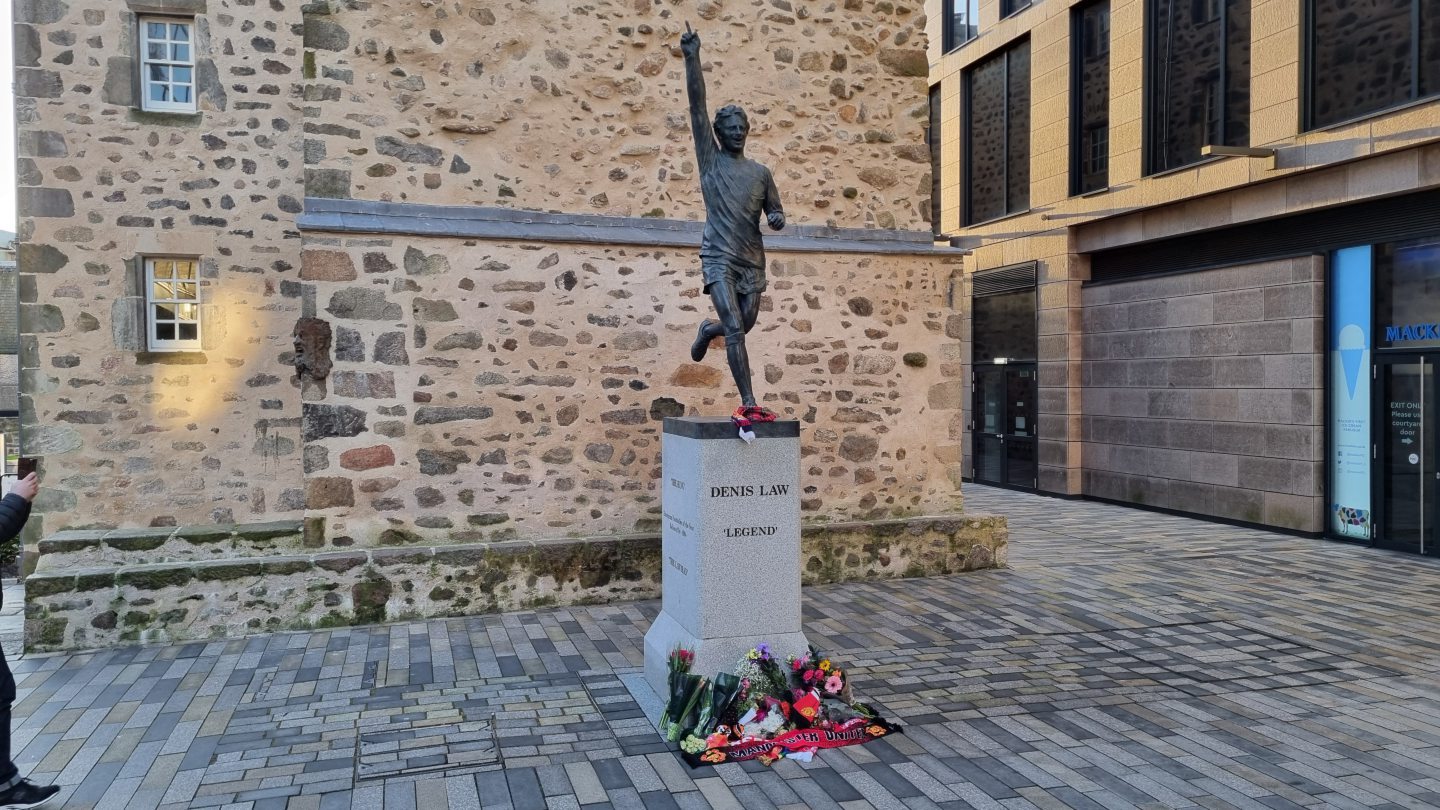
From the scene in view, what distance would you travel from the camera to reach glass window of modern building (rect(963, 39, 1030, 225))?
49.5 feet

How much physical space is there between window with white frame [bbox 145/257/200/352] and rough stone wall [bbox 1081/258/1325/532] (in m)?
11.1

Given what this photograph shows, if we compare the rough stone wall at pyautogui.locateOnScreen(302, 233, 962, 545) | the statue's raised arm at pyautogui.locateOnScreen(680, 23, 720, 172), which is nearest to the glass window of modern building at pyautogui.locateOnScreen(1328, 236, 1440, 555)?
the rough stone wall at pyautogui.locateOnScreen(302, 233, 962, 545)

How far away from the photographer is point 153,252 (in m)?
8.91

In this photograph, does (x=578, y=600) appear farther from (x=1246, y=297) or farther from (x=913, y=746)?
(x=1246, y=297)

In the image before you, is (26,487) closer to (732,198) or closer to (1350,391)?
(732,198)

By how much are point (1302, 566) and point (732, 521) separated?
6.67 metres

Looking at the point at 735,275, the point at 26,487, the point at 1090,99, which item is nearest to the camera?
the point at 26,487

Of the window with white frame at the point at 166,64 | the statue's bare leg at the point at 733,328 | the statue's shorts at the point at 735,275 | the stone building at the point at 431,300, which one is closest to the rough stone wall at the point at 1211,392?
the stone building at the point at 431,300

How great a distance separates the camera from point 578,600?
25.0ft

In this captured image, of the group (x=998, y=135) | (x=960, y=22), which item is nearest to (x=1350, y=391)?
(x=998, y=135)

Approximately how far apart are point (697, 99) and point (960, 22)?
13.2 metres

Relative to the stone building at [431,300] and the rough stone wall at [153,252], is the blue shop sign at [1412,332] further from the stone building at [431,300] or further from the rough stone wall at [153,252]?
the rough stone wall at [153,252]

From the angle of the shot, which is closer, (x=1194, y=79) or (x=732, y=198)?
(x=732, y=198)

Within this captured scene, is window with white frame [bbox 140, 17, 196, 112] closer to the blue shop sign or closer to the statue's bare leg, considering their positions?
the statue's bare leg
